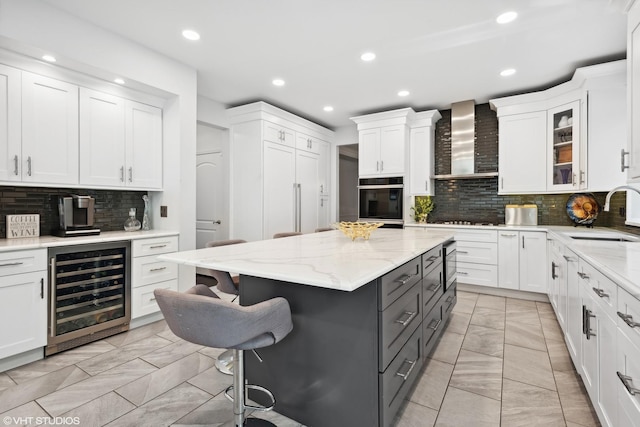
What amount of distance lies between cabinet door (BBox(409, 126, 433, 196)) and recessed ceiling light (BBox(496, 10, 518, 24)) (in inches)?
90.1

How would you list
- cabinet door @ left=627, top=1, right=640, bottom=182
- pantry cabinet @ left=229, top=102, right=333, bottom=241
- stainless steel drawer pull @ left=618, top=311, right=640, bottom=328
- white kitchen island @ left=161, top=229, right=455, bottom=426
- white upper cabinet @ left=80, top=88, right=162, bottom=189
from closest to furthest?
stainless steel drawer pull @ left=618, top=311, right=640, bottom=328
white kitchen island @ left=161, top=229, right=455, bottom=426
cabinet door @ left=627, top=1, right=640, bottom=182
white upper cabinet @ left=80, top=88, right=162, bottom=189
pantry cabinet @ left=229, top=102, right=333, bottom=241

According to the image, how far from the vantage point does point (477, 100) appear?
4.59 m

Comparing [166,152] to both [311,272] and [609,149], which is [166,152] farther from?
[609,149]

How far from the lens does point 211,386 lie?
204 centimetres

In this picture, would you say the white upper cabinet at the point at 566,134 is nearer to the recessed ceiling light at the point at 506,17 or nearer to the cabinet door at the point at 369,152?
the recessed ceiling light at the point at 506,17

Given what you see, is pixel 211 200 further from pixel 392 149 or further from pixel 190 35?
pixel 392 149

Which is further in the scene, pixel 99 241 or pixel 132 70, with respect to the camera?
pixel 132 70

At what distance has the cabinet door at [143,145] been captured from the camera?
127 inches

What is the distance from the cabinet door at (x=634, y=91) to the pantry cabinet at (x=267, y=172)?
3.73 metres

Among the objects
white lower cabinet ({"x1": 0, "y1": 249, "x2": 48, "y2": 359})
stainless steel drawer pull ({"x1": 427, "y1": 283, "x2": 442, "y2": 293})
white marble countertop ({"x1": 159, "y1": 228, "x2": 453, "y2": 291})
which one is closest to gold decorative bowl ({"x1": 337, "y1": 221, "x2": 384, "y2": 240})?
white marble countertop ({"x1": 159, "y1": 228, "x2": 453, "y2": 291})

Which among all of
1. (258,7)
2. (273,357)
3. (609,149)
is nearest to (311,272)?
(273,357)

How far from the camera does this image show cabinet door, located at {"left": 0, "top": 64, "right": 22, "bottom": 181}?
7.80 feet

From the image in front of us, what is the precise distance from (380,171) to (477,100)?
68.1 inches

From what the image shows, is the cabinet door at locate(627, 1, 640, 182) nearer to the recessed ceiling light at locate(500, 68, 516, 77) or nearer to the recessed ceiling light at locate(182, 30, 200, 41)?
the recessed ceiling light at locate(500, 68, 516, 77)
